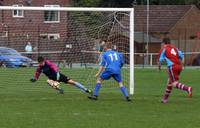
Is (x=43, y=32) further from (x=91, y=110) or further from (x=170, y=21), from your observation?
(x=170, y=21)

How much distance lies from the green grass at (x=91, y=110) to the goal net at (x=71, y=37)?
6.22 feet

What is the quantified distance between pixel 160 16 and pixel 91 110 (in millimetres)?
53294

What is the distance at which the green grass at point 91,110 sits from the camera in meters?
12.9

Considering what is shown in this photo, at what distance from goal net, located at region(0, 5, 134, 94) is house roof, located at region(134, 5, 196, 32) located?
3296 cm

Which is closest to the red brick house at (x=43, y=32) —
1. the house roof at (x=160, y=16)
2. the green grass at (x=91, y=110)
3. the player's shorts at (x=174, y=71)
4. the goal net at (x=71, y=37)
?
the goal net at (x=71, y=37)

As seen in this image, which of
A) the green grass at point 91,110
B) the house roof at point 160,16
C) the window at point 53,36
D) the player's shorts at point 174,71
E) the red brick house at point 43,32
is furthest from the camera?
the house roof at point 160,16

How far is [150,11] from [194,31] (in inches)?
198

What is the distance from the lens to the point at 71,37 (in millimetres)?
26672

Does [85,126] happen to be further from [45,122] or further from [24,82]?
[24,82]

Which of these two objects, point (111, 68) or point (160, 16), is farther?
point (160, 16)

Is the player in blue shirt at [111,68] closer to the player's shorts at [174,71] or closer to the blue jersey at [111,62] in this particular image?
the blue jersey at [111,62]

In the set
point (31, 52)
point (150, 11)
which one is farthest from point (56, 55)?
point (150, 11)

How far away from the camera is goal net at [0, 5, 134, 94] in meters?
22.5

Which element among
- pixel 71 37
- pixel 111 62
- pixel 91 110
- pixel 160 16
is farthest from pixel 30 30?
pixel 160 16
